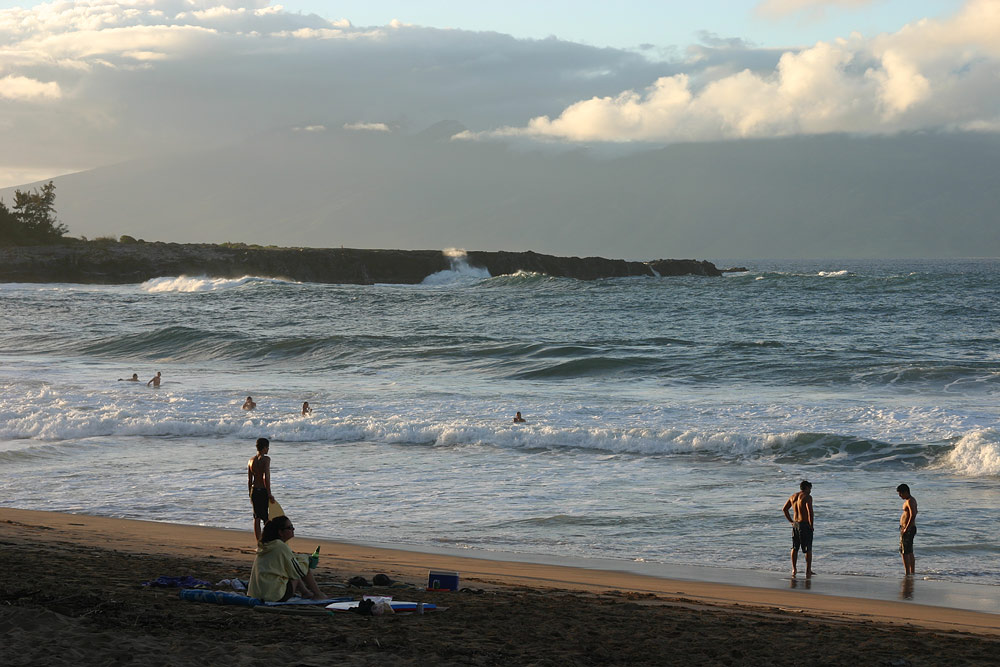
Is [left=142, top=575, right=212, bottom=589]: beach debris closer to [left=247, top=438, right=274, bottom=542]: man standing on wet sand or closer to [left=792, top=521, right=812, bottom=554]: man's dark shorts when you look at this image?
[left=247, top=438, right=274, bottom=542]: man standing on wet sand

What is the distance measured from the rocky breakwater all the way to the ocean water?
31.0m

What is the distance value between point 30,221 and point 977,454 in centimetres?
8364

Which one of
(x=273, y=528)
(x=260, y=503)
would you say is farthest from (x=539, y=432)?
(x=273, y=528)

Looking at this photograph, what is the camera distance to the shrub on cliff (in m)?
80.1

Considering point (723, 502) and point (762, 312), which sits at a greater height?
point (762, 312)

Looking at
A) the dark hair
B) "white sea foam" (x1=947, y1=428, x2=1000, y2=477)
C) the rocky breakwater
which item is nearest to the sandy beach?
the dark hair

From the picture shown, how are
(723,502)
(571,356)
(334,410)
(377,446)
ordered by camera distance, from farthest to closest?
(571,356) → (334,410) → (377,446) → (723,502)

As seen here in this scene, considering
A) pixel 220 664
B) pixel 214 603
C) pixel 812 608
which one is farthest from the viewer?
pixel 812 608

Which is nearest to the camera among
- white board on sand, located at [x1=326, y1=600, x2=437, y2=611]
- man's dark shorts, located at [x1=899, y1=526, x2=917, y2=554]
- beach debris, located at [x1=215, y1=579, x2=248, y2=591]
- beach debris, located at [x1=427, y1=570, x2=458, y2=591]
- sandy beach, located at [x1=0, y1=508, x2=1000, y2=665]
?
sandy beach, located at [x1=0, y1=508, x2=1000, y2=665]

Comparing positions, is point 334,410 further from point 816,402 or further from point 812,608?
point 812,608

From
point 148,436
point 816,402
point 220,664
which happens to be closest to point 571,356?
point 816,402

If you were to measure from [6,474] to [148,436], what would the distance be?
13.0ft

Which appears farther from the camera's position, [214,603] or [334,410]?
[334,410]

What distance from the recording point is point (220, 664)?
5.66 m
